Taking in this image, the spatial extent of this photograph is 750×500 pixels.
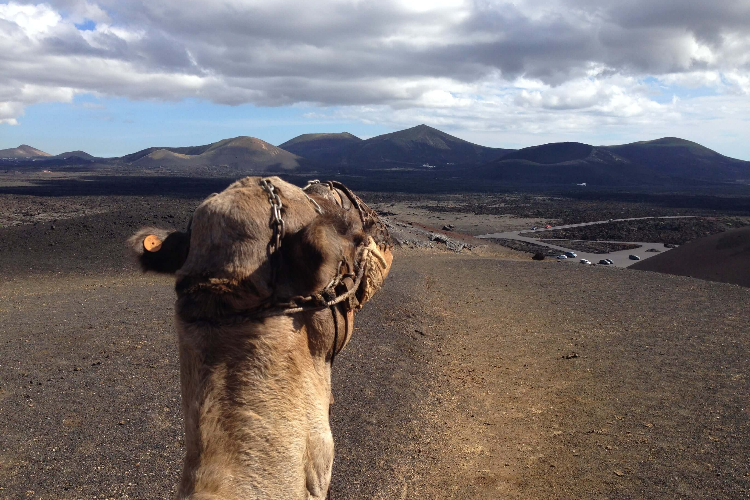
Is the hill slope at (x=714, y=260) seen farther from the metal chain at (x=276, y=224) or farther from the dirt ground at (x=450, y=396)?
the metal chain at (x=276, y=224)

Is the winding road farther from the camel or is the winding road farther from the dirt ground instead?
the camel

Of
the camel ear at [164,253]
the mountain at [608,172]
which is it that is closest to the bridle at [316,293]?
the camel ear at [164,253]

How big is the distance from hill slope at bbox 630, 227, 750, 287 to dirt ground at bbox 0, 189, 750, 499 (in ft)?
23.2

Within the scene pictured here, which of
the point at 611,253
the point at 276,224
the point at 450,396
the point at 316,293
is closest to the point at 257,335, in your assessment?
the point at 316,293

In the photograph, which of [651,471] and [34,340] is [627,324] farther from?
[34,340]

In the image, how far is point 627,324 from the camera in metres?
14.6

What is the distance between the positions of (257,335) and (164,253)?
0.50 m

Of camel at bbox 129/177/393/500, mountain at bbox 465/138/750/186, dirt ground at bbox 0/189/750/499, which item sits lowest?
dirt ground at bbox 0/189/750/499

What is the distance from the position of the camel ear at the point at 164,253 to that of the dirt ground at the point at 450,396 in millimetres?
920

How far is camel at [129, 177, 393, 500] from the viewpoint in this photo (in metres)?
1.63

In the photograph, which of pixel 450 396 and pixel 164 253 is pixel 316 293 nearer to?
pixel 164 253

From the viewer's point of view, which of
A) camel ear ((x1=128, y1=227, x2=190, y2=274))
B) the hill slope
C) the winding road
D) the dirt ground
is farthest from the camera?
the winding road

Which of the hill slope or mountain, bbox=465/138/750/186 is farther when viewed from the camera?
mountain, bbox=465/138/750/186

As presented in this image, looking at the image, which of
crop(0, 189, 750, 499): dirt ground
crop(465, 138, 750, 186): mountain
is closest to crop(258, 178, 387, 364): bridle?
crop(0, 189, 750, 499): dirt ground
